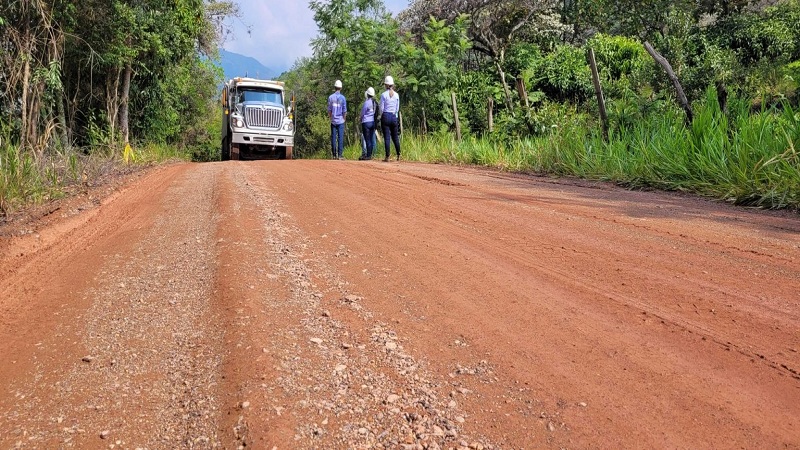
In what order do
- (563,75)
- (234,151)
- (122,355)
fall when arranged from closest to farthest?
(122,355) < (234,151) < (563,75)

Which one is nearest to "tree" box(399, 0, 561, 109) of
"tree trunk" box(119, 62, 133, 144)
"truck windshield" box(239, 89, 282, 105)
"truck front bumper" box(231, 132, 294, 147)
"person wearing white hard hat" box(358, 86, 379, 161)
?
"truck windshield" box(239, 89, 282, 105)

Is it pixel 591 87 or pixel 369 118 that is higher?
pixel 591 87

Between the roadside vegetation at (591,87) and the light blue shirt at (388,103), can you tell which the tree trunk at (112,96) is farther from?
the light blue shirt at (388,103)

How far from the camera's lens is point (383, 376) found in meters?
2.81

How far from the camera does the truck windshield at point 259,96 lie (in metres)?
19.1

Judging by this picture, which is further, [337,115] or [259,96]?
[259,96]

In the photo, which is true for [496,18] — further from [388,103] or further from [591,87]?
[388,103]

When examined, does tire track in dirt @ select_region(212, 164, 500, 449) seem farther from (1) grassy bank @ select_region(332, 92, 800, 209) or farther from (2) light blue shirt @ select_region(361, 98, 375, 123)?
(2) light blue shirt @ select_region(361, 98, 375, 123)

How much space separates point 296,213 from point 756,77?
36.7 feet

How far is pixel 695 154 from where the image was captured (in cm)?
822

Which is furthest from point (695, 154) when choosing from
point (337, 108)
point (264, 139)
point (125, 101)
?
point (125, 101)

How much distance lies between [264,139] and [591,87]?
1111 cm

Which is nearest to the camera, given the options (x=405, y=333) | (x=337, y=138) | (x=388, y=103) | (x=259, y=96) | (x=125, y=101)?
(x=405, y=333)

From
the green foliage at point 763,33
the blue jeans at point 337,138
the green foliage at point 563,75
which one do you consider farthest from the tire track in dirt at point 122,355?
the green foliage at point 763,33
